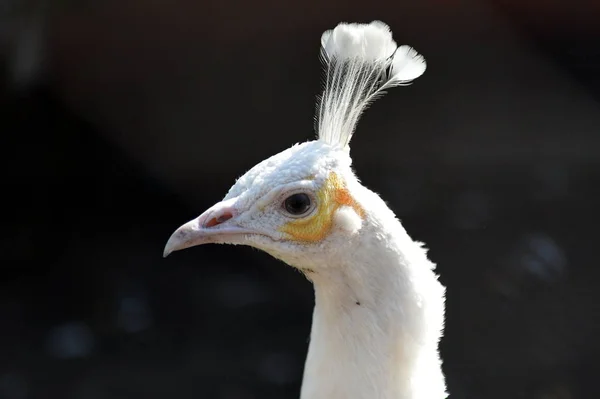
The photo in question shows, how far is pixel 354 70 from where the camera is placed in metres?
2.09

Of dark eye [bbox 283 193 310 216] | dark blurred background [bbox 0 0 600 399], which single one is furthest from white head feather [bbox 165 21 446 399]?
dark blurred background [bbox 0 0 600 399]

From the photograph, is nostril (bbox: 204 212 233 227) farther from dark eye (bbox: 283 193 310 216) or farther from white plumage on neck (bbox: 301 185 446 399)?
white plumage on neck (bbox: 301 185 446 399)

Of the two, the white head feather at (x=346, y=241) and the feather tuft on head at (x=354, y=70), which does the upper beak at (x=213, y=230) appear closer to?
the white head feather at (x=346, y=241)

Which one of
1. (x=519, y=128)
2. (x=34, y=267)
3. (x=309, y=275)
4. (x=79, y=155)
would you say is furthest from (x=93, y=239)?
(x=309, y=275)

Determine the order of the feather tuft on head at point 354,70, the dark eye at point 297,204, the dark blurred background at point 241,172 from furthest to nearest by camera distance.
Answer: the dark blurred background at point 241,172 → the feather tuft on head at point 354,70 → the dark eye at point 297,204

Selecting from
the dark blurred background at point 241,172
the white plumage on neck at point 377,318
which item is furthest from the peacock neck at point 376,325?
the dark blurred background at point 241,172

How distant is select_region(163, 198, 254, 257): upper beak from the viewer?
192 cm

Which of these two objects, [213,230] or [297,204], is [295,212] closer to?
[297,204]

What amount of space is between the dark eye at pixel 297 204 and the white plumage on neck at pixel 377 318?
13 centimetres

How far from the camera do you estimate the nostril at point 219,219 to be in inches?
76.1

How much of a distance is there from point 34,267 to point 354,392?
3315 millimetres

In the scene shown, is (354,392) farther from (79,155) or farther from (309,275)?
(79,155)

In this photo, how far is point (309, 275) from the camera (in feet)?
6.64

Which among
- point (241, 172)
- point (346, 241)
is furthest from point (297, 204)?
point (241, 172)
